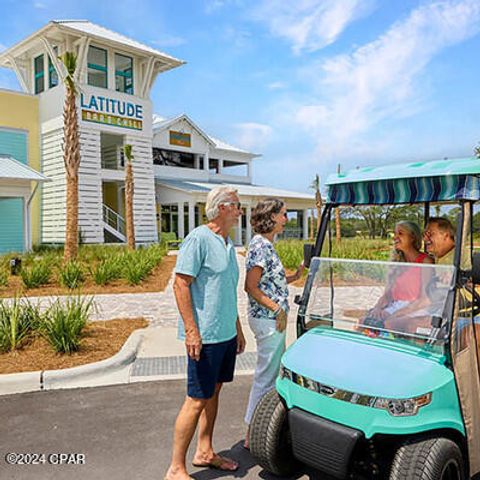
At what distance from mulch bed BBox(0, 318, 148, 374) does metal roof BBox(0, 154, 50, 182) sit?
49.1ft

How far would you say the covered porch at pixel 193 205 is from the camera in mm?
28359

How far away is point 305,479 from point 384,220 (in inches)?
85.5

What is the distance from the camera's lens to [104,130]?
81.3 ft

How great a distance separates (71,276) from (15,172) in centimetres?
1124

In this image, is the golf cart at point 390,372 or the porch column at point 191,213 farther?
the porch column at point 191,213

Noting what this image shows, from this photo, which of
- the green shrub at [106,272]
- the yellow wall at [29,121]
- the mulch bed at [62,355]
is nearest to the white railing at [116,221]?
the yellow wall at [29,121]

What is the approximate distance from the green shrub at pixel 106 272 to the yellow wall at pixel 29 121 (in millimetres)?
13580

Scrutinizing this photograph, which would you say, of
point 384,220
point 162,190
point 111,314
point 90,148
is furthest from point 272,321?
point 162,190

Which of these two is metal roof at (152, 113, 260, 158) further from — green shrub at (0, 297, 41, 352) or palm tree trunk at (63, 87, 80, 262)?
green shrub at (0, 297, 41, 352)

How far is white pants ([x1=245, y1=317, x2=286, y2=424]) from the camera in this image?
3725 mm

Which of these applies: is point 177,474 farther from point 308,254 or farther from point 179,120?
point 179,120

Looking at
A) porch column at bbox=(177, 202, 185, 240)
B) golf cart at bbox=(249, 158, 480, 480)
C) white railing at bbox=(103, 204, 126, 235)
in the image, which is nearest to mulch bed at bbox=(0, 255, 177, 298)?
golf cart at bbox=(249, 158, 480, 480)

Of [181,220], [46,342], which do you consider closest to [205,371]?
[46,342]

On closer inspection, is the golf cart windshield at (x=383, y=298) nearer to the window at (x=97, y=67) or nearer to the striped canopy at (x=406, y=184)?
the striped canopy at (x=406, y=184)
